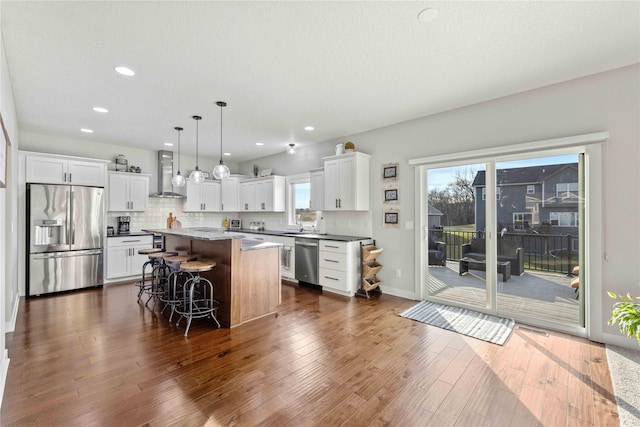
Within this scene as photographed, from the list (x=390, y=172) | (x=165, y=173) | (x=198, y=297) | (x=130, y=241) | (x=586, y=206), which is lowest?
(x=198, y=297)

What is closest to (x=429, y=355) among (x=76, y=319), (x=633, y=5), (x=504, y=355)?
(x=504, y=355)

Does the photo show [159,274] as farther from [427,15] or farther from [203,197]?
[427,15]

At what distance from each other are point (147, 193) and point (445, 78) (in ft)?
19.2

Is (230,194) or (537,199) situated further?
(230,194)

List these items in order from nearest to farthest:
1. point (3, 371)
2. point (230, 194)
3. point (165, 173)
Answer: point (3, 371)
point (165, 173)
point (230, 194)

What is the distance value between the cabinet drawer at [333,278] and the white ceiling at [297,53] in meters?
2.42

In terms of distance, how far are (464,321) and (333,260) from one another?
2009 millimetres

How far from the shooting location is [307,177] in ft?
19.9

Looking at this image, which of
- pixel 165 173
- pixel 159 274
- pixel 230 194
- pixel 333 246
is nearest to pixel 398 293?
pixel 333 246

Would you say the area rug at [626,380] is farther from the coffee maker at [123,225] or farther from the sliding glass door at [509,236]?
the coffee maker at [123,225]

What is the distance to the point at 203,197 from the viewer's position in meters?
6.84

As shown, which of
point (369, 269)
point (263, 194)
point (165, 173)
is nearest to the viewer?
point (369, 269)

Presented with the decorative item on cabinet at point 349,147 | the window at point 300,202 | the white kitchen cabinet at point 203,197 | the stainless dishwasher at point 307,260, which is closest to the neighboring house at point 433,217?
the decorative item on cabinet at point 349,147

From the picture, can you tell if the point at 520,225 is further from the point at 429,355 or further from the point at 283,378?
the point at 283,378
